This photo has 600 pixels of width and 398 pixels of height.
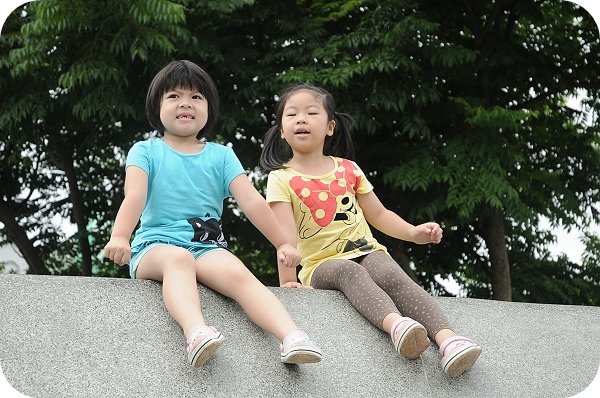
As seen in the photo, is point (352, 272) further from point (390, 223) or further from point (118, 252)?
point (118, 252)

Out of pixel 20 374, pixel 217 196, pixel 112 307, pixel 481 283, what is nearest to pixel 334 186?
pixel 217 196

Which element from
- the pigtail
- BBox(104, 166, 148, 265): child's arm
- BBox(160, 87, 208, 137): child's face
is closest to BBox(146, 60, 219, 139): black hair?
BBox(160, 87, 208, 137): child's face

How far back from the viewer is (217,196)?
3.54 meters

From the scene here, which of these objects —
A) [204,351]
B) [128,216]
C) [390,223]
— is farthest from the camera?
[390,223]

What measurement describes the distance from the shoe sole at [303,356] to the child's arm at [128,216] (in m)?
0.73

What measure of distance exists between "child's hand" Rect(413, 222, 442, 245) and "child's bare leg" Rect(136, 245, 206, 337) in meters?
1.18

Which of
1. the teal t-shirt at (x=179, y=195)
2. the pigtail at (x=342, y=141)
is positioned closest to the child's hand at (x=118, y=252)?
the teal t-shirt at (x=179, y=195)

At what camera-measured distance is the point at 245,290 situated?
323cm

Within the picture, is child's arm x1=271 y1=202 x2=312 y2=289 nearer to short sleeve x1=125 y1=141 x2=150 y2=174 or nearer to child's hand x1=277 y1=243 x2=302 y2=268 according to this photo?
child's hand x1=277 y1=243 x2=302 y2=268

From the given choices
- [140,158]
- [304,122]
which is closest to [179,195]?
[140,158]

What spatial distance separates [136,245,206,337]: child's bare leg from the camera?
9.88 ft

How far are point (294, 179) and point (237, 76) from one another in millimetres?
3752

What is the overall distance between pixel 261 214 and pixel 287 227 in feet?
1.21

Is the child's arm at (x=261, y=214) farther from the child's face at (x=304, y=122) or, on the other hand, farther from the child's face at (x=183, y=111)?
the child's face at (x=304, y=122)
